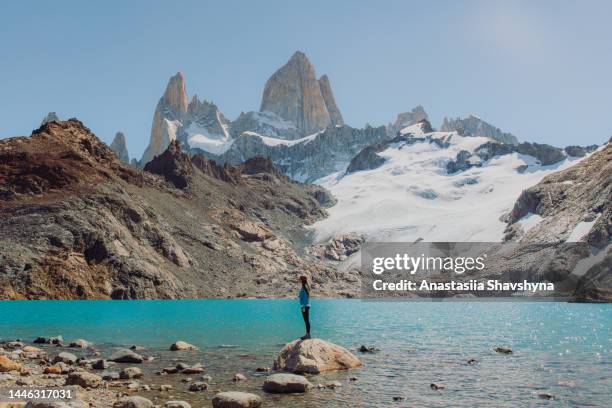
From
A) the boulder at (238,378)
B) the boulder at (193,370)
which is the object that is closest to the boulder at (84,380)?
the boulder at (193,370)

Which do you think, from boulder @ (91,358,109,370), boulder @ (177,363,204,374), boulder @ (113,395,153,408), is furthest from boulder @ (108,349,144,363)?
boulder @ (113,395,153,408)

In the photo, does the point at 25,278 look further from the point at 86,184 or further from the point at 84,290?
the point at 86,184

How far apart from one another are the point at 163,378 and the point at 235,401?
30.7 ft

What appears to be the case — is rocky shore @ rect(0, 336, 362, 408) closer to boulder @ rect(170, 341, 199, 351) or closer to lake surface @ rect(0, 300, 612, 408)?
lake surface @ rect(0, 300, 612, 408)

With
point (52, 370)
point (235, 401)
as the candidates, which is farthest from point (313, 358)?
point (52, 370)

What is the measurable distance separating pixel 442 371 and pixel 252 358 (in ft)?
45.7

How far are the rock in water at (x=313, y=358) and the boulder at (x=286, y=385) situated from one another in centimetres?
445

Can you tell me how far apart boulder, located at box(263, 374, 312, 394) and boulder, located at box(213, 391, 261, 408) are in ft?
9.50

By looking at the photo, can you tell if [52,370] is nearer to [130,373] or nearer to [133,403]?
[130,373]

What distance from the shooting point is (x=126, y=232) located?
182250mm

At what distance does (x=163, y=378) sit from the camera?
32.9 m

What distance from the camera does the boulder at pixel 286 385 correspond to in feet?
94.1

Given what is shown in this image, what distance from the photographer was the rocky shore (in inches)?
1013

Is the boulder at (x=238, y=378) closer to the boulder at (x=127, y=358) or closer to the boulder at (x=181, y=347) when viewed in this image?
the boulder at (x=127, y=358)
